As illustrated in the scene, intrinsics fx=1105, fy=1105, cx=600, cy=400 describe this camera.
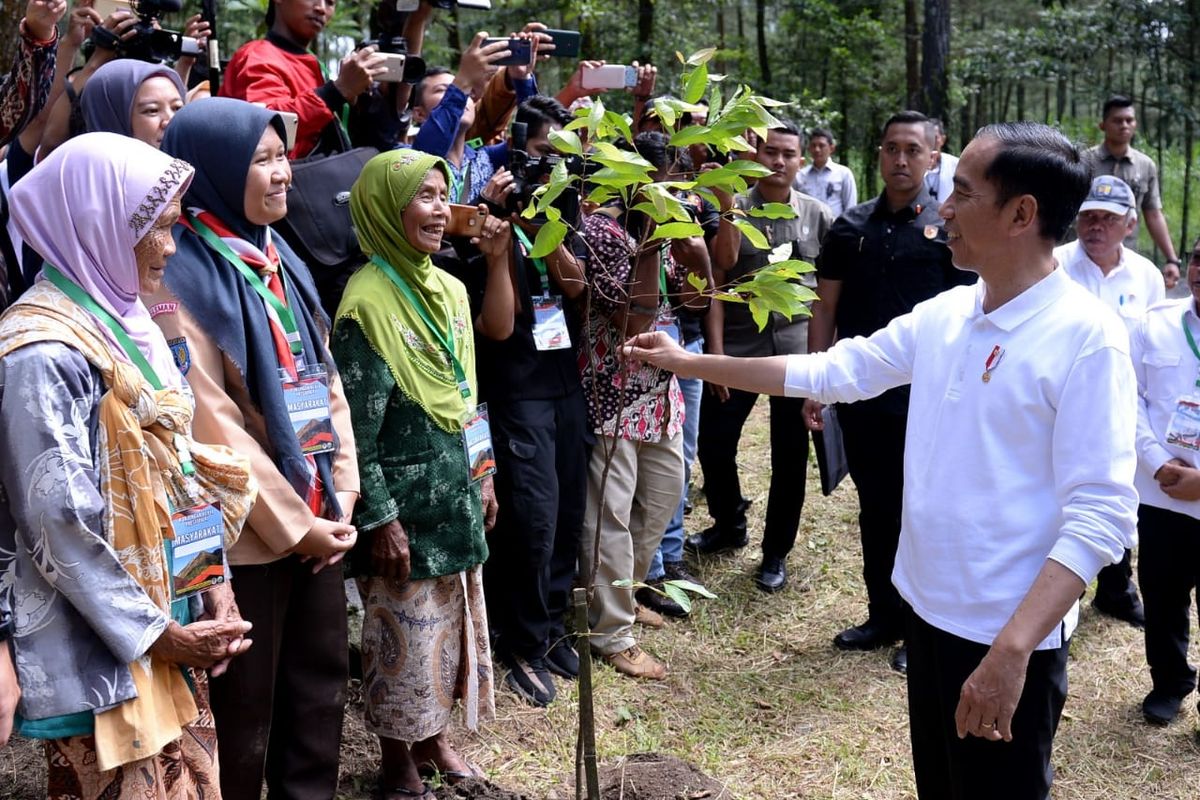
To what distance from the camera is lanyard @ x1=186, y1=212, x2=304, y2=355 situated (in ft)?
8.04

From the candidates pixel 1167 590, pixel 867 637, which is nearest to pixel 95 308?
pixel 867 637

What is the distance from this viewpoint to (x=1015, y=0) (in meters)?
21.1

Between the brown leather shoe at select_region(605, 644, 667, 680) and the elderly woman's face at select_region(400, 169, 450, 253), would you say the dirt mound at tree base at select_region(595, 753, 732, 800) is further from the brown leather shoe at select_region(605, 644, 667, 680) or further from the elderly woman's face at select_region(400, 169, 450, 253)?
the elderly woman's face at select_region(400, 169, 450, 253)

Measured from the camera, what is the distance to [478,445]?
318cm

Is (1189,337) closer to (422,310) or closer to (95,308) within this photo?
(422,310)

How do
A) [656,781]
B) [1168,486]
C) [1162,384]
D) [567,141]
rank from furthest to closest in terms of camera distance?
1. [1162,384]
2. [1168,486]
3. [656,781]
4. [567,141]

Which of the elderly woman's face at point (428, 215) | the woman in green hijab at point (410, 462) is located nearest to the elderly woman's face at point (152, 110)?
the woman in green hijab at point (410, 462)

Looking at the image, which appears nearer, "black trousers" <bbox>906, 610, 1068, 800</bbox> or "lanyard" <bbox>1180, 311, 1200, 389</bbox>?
"black trousers" <bbox>906, 610, 1068, 800</bbox>

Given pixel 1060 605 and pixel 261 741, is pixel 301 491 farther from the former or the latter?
pixel 1060 605

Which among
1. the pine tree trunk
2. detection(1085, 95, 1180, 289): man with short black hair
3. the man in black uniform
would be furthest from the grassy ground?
the pine tree trunk

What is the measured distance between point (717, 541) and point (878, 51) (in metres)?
13.2

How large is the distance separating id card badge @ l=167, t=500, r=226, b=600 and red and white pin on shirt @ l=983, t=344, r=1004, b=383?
4.95 ft

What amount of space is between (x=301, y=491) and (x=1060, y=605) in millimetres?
1608

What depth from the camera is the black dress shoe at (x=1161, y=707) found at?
3943 millimetres
